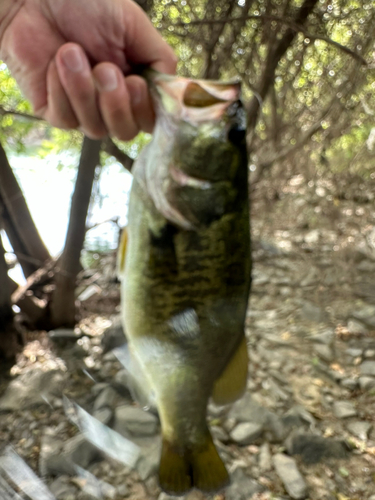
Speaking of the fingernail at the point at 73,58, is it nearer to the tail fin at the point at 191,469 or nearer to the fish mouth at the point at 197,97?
the fish mouth at the point at 197,97

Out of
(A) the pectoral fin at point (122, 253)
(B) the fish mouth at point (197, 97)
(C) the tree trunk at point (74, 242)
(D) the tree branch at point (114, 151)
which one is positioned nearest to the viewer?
(B) the fish mouth at point (197, 97)

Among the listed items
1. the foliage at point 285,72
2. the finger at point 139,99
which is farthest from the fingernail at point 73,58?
the foliage at point 285,72

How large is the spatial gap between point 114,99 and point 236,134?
263 mm

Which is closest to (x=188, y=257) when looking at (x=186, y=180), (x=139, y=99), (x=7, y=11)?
(x=186, y=180)

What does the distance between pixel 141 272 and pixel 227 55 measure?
1.77m

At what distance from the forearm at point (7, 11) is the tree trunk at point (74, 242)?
0.69 m

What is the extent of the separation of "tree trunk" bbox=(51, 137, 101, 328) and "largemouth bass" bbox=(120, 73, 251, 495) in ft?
3.11

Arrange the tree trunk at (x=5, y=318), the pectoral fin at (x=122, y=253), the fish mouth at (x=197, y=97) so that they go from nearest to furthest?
the fish mouth at (x=197, y=97) < the pectoral fin at (x=122, y=253) < the tree trunk at (x=5, y=318)

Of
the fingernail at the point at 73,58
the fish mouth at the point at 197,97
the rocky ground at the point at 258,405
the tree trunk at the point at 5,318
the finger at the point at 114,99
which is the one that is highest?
the fingernail at the point at 73,58

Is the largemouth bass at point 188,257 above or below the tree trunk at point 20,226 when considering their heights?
below

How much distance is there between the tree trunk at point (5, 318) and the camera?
5.80 ft

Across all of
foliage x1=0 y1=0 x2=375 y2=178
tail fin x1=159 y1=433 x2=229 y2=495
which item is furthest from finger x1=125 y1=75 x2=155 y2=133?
foliage x1=0 y1=0 x2=375 y2=178

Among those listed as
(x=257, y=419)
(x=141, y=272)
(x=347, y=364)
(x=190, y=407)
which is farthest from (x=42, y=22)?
(x=347, y=364)

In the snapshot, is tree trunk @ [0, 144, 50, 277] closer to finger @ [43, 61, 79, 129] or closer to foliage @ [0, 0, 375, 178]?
foliage @ [0, 0, 375, 178]
